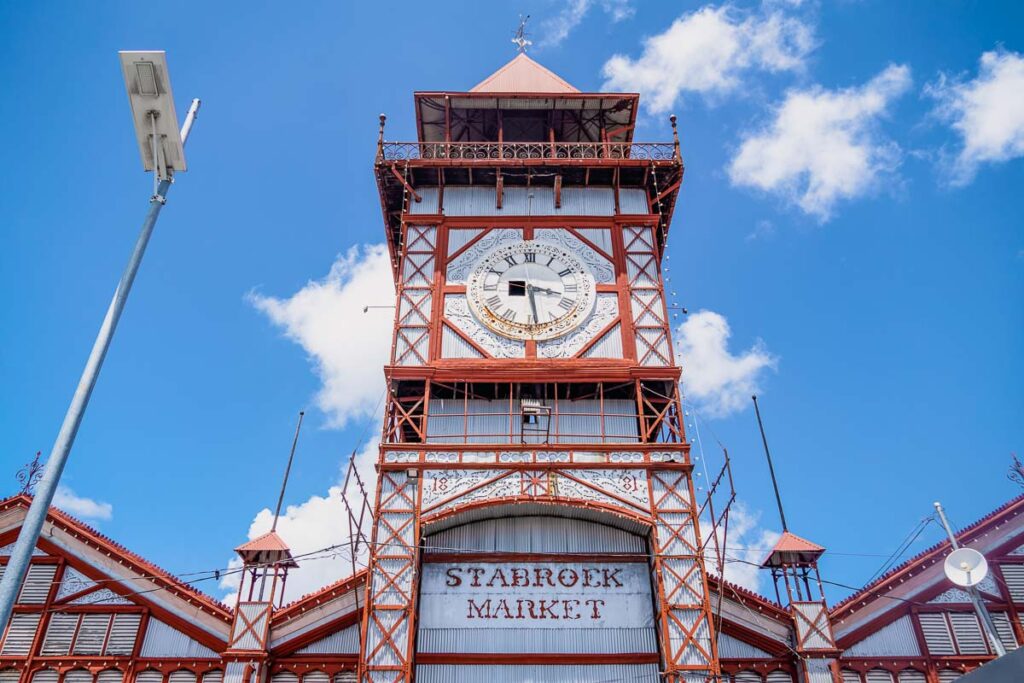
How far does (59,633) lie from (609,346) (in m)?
18.4

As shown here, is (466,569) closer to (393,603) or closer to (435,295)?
(393,603)

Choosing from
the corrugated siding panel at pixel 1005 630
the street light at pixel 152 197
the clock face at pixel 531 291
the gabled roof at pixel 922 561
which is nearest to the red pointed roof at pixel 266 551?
the clock face at pixel 531 291

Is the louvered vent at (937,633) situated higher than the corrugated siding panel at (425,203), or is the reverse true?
the corrugated siding panel at (425,203)

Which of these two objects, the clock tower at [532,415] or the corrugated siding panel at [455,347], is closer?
the clock tower at [532,415]

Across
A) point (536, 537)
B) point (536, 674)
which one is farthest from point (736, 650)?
point (536, 537)

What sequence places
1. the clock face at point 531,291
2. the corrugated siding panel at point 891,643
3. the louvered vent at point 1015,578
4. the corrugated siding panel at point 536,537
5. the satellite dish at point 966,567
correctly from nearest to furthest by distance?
the satellite dish at point 966,567, the corrugated siding panel at point 891,643, the corrugated siding panel at point 536,537, the louvered vent at point 1015,578, the clock face at point 531,291

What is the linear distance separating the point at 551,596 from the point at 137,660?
11.7 meters

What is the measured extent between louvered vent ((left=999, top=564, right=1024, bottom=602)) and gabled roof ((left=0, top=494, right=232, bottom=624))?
2266 centimetres

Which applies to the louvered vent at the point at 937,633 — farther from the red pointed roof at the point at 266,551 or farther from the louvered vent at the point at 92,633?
the louvered vent at the point at 92,633

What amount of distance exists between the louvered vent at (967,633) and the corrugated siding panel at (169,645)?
20907mm

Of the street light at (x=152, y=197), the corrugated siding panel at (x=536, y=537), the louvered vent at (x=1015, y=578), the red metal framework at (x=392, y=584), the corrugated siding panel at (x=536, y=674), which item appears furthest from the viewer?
the louvered vent at (x=1015, y=578)

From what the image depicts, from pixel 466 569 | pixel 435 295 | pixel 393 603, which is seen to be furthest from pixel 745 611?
pixel 435 295

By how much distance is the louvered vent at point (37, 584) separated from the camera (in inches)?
915

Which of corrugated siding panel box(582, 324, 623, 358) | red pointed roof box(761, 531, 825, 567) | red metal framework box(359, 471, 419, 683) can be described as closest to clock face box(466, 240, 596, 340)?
→ corrugated siding panel box(582, 324, 623, 358)
